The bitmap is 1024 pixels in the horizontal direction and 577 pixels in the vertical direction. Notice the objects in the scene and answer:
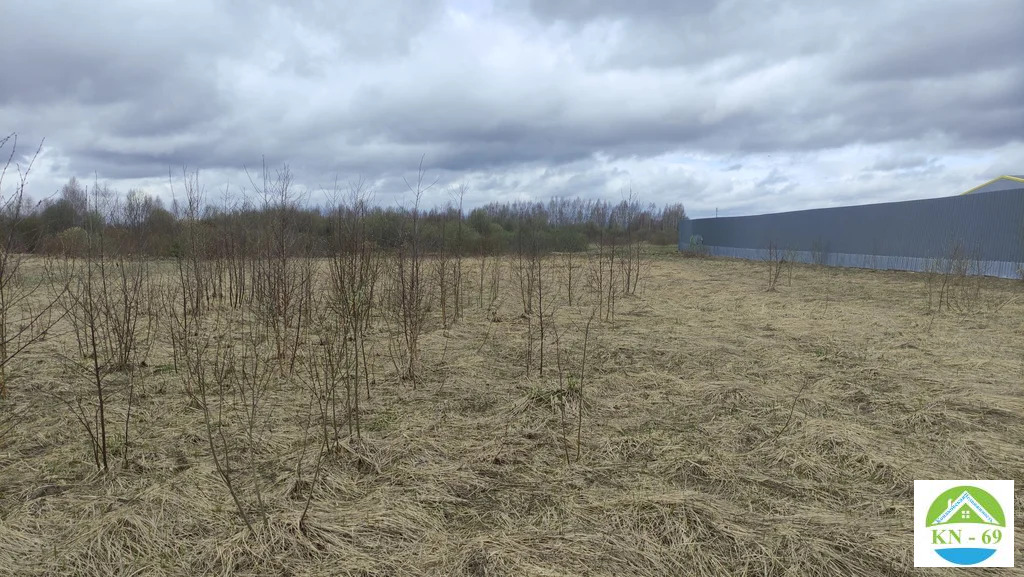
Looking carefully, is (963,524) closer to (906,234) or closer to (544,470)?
(544,470)

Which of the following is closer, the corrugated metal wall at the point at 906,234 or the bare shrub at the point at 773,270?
the bare shrub at the point at 773,270

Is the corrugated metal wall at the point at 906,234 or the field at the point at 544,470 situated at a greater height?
the corrugated metal wall at the point at 906,234

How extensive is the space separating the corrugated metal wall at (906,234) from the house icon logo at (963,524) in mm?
11378

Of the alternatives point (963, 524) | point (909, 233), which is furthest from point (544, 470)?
point (909, 233)

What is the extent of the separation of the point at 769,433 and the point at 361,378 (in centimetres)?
356

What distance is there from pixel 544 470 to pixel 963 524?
6.70ft

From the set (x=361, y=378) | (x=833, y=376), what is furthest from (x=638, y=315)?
(x=361, y=378)

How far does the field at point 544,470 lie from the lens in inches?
98.6

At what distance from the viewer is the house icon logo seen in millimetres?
2473

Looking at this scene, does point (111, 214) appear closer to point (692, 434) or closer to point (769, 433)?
point (692, 434)

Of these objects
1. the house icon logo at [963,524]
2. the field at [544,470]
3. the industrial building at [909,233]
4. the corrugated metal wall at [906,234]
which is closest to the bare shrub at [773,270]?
the industrial building at [909,233]

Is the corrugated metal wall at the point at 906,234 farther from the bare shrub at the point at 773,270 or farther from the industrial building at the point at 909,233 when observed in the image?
the bare shrub at the point at 773,270

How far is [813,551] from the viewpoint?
2508 mm

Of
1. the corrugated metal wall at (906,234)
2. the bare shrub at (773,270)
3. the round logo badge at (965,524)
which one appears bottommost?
the round logo badge at (965,524)
